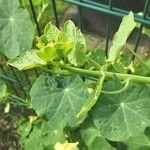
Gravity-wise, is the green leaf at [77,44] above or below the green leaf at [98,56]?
above

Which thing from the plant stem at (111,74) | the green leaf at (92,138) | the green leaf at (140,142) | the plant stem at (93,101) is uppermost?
the plant stem at (93,101)

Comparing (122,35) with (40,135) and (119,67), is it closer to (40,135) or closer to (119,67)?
(119,67)

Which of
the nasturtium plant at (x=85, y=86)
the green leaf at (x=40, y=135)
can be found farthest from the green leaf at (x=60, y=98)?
the green leaf at (x=40, y=135)

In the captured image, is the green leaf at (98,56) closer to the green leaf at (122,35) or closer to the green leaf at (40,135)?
the green leaf at (122,35)

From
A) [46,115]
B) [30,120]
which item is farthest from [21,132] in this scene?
[46,115]

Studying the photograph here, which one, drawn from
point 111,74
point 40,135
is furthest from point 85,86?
point 40,135

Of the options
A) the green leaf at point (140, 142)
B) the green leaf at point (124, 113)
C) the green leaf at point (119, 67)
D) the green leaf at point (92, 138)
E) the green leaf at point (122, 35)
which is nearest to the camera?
the green leaf at point (122, 35)
